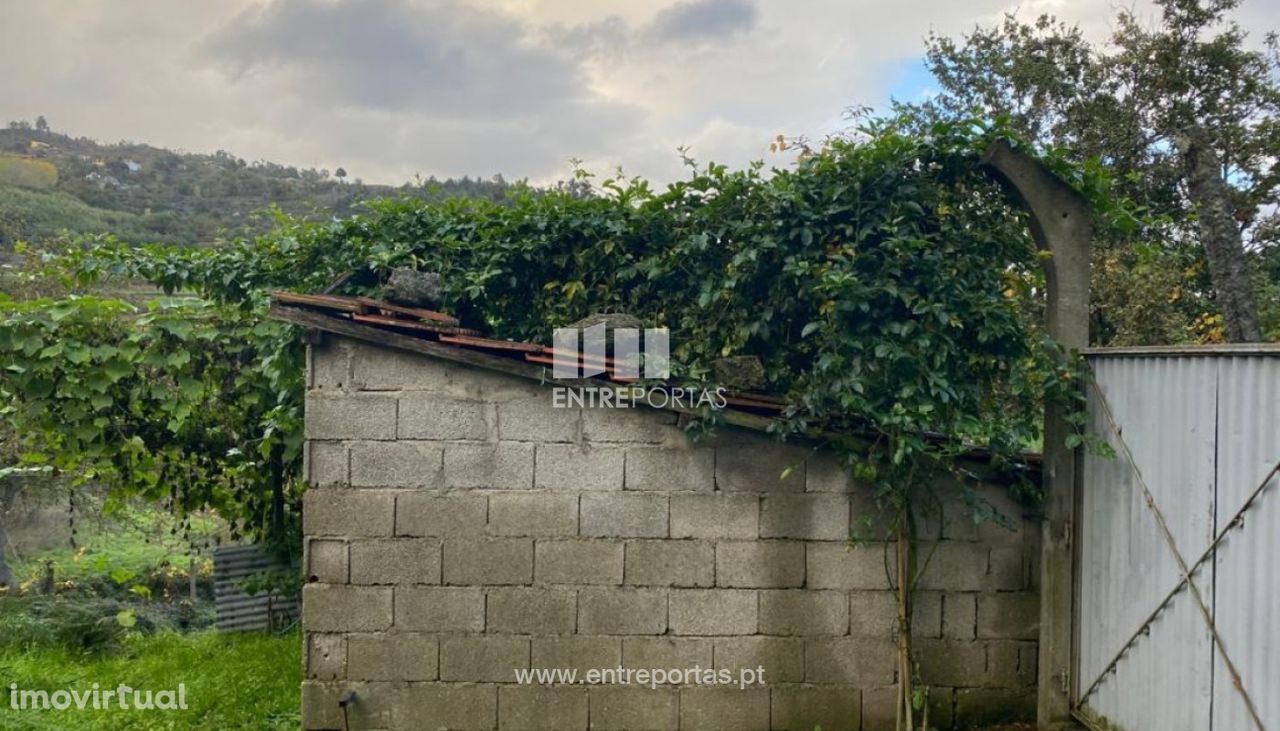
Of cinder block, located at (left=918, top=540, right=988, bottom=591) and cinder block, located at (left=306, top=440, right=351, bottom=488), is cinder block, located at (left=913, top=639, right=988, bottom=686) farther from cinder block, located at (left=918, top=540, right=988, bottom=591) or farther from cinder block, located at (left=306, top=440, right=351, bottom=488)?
cinder block, located at (left=306, top=440, right=351, bottom=488)


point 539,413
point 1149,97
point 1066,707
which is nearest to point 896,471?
point 1066,707

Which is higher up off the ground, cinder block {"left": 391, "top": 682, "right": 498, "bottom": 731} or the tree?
the tree

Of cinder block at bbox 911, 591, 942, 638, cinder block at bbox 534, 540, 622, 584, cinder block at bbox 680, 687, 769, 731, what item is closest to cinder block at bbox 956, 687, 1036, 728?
cinder block at bbox 911, 591, 942, 638

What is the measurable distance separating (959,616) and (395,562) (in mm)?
2962

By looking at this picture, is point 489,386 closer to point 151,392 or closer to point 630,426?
point 630,426

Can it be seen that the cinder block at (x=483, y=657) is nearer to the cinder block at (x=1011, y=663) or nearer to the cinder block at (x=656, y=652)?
the cinder block at (x=656, y=652)

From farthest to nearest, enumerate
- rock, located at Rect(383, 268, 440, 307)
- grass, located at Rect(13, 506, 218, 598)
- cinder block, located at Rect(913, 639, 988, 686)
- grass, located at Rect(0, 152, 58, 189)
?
grass, located at Rect(0, 152, 58, 189) < grass, located at Rect(13, 506, 218, 598) < rock, located at Rect(383, 268, 440, 307) < cinder block, located at Rect(913, 639, 988, 686)

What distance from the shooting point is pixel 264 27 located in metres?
10.1

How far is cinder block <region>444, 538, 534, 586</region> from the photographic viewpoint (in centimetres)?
366

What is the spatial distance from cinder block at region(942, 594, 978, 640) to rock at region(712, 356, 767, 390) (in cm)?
152

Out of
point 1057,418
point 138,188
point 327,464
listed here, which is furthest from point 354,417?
point 138,188

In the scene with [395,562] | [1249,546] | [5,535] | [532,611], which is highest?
[1249,546]

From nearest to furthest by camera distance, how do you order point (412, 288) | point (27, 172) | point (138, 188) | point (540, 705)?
point (540, 705) < point (412, 288) < point (27, 172) < point (138, 188)

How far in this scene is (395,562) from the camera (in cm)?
366
